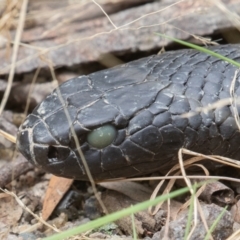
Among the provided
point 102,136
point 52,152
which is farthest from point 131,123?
point 52,152

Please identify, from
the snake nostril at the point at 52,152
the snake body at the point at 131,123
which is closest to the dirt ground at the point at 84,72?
the snake body at the point at 131,123

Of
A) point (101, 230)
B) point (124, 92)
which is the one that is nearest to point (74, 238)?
point (101, 230)

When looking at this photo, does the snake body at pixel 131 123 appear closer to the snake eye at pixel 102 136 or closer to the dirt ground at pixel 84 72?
the snake eye at pixel 102 136

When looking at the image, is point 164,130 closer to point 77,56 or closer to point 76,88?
point 76,88

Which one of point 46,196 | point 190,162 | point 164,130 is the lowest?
point 46,196

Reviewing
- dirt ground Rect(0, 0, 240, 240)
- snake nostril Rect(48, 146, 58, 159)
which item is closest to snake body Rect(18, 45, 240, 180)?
snake nostril Rect(48, 146, 58, 159)

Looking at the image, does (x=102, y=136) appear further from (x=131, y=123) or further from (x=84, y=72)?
(x=84, y=72)

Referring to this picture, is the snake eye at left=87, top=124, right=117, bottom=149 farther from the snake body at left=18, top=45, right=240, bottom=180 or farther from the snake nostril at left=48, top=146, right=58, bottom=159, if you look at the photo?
the snake nostril at left=48, top=146, right=58, bottom=159
